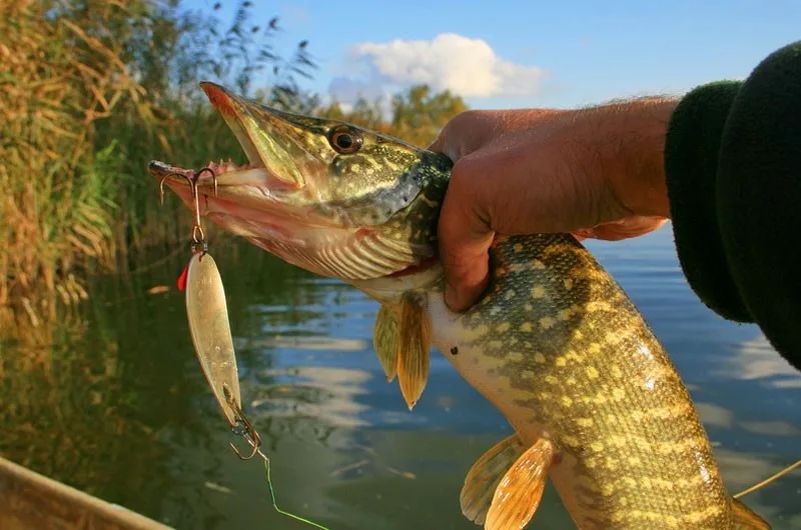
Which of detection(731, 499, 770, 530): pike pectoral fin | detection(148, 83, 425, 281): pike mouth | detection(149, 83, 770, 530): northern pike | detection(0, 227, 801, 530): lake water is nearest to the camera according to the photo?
detection(148, 83, 425, 281): pike mouth

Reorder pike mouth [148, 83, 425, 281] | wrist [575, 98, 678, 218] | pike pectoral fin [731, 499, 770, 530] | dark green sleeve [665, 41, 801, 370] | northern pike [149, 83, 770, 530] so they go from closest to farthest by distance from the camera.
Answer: dark green sleeve [665, 41, 801, 370]
wrist [575, 98, 678, 218]
pike mouth [148, 83, 425, 281]
northern pike [149, 83, 770, 530]
pike pectoral fin [731, 499, 770, 530]

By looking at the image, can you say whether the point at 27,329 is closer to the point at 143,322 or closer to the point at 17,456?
the point at 143,322

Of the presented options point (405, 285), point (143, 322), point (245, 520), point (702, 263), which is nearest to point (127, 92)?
point (143, 322)

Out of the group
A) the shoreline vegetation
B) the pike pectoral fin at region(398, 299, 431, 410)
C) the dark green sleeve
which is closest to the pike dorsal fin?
the pike pectoral fin at region(398, 299, 431, 410)

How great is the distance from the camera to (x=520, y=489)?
154 centimetres

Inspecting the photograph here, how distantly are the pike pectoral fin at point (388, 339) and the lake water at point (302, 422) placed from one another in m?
1.43

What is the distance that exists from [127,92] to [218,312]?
7.24m

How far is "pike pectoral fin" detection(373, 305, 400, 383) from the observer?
172 cm

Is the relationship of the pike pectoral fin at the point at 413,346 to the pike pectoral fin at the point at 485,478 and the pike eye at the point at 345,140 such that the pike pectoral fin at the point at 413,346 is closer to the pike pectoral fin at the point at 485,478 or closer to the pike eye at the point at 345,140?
the pike pectoral fin at the point at 485,478

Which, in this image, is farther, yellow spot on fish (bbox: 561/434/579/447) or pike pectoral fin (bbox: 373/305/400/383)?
pike pectoral fin (bbox: 373/305/400/383)

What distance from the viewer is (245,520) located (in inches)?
118

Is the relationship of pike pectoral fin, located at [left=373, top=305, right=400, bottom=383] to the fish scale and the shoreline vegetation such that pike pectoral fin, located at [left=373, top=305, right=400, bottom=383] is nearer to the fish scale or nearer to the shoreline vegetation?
the fish scale

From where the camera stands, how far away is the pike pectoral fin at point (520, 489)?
5.03 ft

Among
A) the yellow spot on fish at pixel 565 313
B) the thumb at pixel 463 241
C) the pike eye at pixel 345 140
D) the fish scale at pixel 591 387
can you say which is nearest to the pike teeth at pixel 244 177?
→ the pike eye at pixel 345 140
